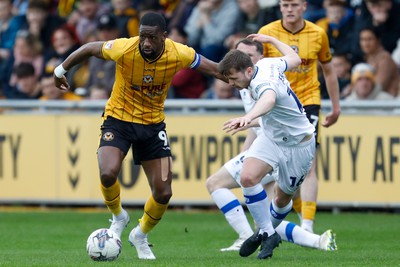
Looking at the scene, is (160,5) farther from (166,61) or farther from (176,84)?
(166,61)

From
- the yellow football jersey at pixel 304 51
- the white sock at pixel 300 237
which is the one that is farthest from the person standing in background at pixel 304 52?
the white sock at pixel 300 237

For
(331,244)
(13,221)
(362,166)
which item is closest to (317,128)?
(331,244)

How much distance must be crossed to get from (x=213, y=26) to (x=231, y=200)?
7.56 meters

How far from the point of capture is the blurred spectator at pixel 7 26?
21.5 meters

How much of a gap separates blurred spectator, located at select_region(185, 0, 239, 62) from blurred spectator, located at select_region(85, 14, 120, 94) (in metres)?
1.30

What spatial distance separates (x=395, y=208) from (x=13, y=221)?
5.36 meters

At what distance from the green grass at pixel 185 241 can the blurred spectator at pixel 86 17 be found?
459cm

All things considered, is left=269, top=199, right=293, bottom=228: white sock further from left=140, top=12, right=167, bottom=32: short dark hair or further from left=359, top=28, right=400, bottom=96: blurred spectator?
left=359, top=28, right=400, bottom=96: blurred spectator

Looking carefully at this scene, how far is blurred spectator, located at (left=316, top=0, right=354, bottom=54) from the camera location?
57.4 ft

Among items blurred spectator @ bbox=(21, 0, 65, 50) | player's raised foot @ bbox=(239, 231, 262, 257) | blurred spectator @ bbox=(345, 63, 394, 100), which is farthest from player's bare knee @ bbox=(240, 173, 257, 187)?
blurred spectator @ bbox=(21, 0, 65, 50)

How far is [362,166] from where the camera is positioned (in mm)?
15656

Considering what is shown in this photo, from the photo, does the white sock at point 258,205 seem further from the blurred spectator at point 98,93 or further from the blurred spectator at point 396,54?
the blurred spectator at point 396,54

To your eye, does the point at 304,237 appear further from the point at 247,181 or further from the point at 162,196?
the point at 162,196

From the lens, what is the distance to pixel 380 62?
1684cm
